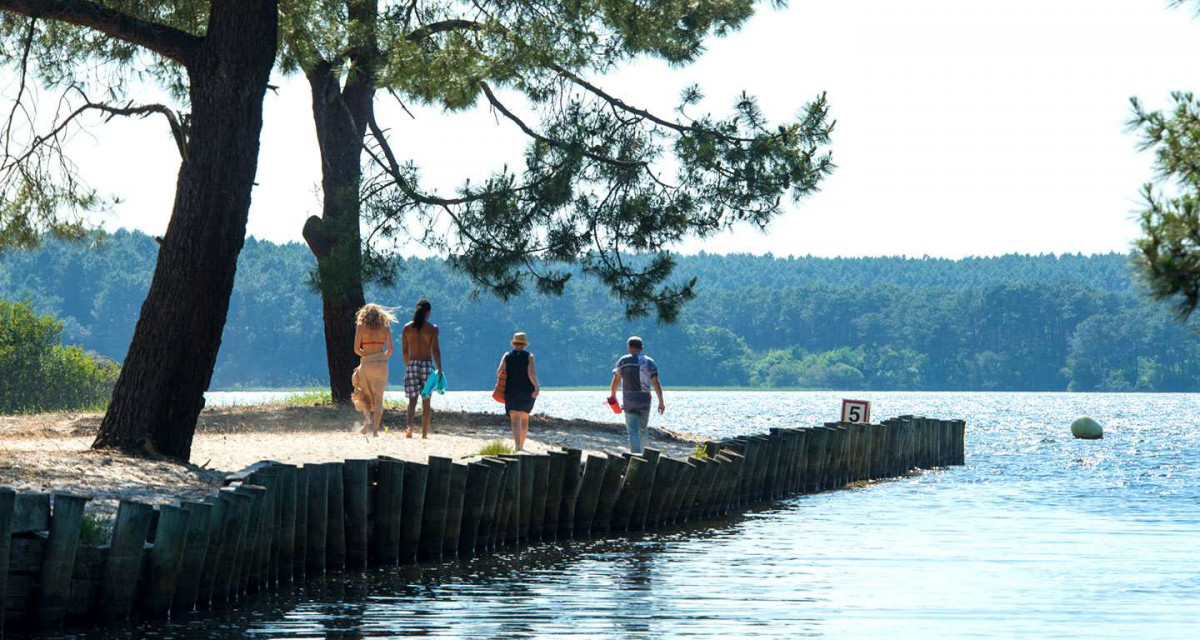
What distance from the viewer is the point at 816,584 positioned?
14711mm

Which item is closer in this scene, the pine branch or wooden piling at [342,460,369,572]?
wooden piling at [342,460,369,572]

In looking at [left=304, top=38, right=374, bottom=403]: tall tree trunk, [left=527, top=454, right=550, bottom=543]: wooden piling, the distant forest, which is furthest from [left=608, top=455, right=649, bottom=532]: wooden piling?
the distant forest

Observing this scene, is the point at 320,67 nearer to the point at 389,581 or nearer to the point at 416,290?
the point at 389,581

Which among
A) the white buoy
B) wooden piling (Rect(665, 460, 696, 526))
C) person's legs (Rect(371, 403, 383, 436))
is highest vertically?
the white buoy

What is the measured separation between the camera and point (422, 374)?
20062 millimetres

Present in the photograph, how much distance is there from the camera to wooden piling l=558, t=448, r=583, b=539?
56.6 ft

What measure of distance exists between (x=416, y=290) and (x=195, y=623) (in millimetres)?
137402

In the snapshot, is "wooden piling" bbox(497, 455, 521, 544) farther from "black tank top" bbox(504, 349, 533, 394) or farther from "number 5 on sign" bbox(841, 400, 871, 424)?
"number 5 on sign" bbox(841, 400, 871, 424)

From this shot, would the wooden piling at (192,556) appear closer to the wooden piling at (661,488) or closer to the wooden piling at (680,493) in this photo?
the wooden piling at (661,488)

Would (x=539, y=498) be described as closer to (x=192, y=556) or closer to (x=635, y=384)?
(x=635, y=384)

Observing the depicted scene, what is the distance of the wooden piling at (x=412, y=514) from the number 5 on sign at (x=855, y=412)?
1653 centimetres

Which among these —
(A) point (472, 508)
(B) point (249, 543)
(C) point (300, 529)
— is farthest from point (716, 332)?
(B) point (249, 543)

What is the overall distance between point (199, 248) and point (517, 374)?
16.5 ft

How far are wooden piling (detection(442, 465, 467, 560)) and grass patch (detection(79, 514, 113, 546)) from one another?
4319mm
